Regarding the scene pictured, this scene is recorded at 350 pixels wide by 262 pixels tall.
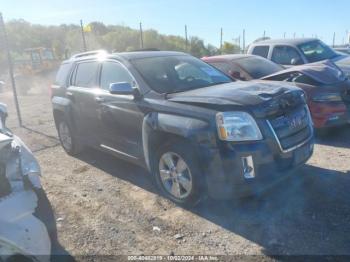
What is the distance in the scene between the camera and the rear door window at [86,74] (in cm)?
529

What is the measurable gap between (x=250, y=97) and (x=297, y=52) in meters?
5.70

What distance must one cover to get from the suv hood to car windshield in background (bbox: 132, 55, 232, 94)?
278mm

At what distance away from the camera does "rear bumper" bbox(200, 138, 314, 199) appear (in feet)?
11.2

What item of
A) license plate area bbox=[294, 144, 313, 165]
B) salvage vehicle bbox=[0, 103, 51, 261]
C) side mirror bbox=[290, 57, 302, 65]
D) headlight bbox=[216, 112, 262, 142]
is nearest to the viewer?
salvage vehicle bbox=[0, 103, 51, 261]

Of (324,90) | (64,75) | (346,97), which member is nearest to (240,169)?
(324,90)

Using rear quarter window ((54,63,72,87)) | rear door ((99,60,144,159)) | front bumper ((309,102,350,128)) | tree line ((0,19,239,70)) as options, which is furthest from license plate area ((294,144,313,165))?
tree line ((0,19,239,70))

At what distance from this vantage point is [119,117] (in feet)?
15.2

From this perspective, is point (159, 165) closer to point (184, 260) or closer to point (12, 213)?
point (184, 260)

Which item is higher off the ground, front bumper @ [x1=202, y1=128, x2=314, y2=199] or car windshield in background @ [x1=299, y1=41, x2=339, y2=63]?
car windshield in background @ [x1=299, y1=41, x2=339, y2=63]

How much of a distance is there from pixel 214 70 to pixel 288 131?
71.1 inches

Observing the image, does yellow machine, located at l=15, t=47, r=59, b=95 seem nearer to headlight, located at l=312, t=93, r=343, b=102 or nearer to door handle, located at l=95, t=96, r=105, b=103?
door handle, located at l=95, t=96, r=105, b=103

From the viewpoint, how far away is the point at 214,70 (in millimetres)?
5188

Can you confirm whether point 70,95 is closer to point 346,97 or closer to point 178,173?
point 178,173

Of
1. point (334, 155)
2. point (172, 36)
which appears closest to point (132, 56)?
point (334, 155)
